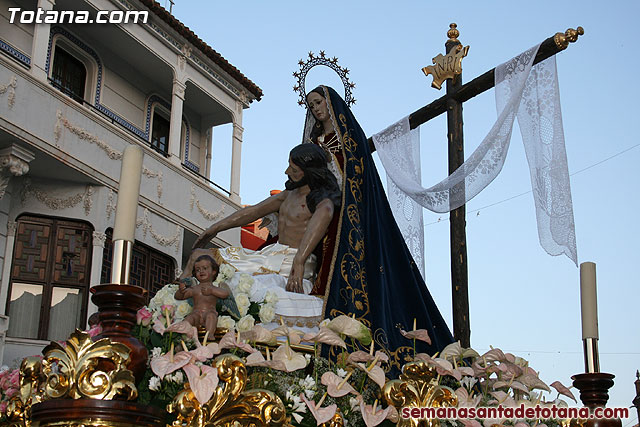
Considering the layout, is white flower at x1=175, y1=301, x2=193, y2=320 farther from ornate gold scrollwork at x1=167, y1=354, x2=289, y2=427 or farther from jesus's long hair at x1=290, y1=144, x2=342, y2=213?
jesus's long hair at x1=290, y1=144, x2=342, y2=213

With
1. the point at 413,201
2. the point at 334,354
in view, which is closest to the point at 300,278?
the point at 334,354

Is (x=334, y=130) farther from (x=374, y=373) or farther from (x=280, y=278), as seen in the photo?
(x=374, y=373)

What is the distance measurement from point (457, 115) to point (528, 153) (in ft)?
2.69

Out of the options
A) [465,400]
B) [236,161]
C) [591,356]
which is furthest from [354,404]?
[236,161]

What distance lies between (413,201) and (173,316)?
111 inches

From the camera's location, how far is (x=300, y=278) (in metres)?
4.31

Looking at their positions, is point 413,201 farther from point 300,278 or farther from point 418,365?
point 418,365

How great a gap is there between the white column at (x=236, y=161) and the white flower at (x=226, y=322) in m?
13.6

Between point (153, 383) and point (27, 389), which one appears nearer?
point (27, 389)

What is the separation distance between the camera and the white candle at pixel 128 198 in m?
2.50

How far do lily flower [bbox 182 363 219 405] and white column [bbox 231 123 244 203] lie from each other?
14.6 m

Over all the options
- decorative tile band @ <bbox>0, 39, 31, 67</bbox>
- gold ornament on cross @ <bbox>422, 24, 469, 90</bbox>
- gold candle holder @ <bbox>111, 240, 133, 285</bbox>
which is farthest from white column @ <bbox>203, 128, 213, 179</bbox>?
gold candle holder @ <bbox>111, 240, 133, 285</bbox>
